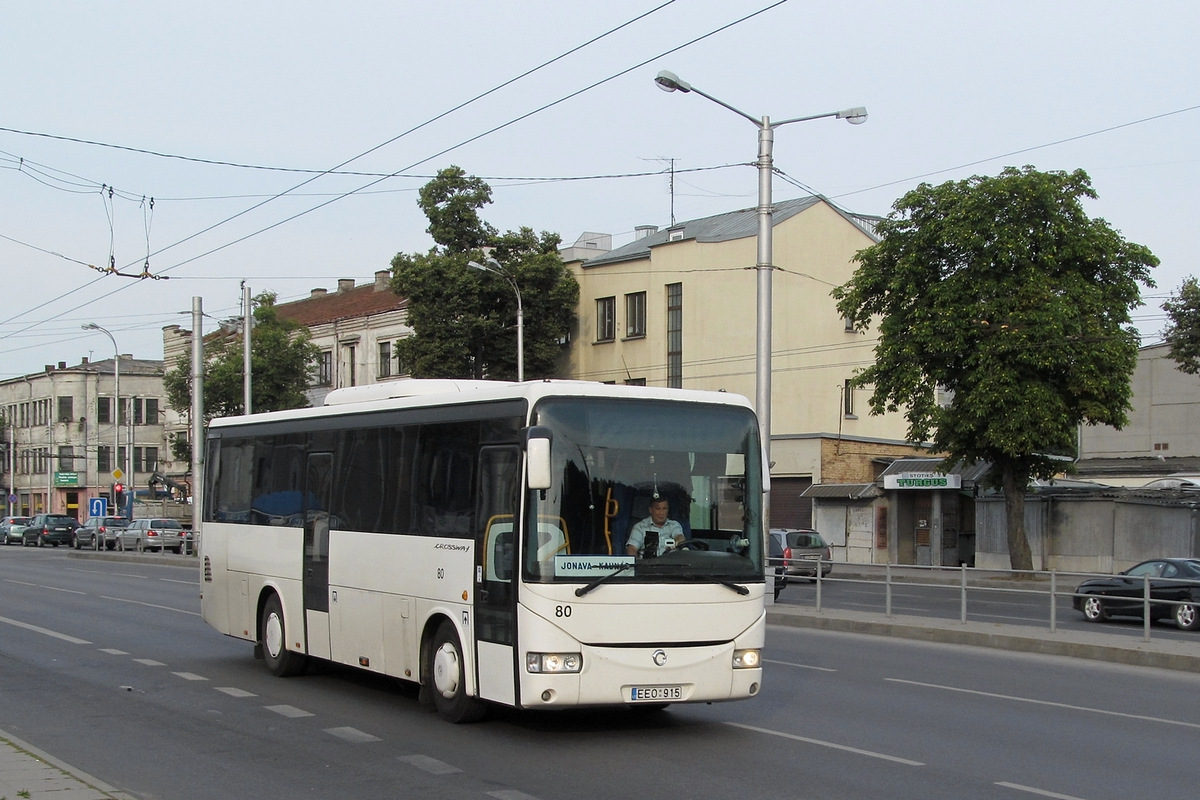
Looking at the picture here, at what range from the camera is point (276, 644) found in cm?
1405

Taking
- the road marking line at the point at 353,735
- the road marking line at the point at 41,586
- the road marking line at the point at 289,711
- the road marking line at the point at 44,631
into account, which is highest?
the road marking line at the point at 353,735

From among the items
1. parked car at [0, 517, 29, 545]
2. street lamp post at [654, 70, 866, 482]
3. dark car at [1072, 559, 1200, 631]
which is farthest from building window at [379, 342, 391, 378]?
dark car at [1072, 559, 1200, 631]

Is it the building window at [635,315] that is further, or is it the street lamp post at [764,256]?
the building window at [635,315]

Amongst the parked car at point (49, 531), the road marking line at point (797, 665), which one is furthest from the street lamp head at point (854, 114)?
the parked car at point (49, 531)

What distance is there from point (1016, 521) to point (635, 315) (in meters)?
19.3

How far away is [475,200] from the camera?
5147 centimetres

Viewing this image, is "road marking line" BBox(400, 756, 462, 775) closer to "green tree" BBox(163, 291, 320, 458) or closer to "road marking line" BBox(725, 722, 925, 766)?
"road marking line" BBox(725, 722, 925, 766)

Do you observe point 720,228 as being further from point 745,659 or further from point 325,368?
point 745,659

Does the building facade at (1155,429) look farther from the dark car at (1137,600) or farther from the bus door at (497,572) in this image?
the bus door at (497,572)

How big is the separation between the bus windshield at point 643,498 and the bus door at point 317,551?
3.94 meters

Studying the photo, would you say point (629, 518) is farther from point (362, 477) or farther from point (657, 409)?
point (362, 477)

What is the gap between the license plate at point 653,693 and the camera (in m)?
9.79

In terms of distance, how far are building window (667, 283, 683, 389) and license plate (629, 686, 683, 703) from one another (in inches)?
1611

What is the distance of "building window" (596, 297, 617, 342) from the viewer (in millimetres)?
53406
